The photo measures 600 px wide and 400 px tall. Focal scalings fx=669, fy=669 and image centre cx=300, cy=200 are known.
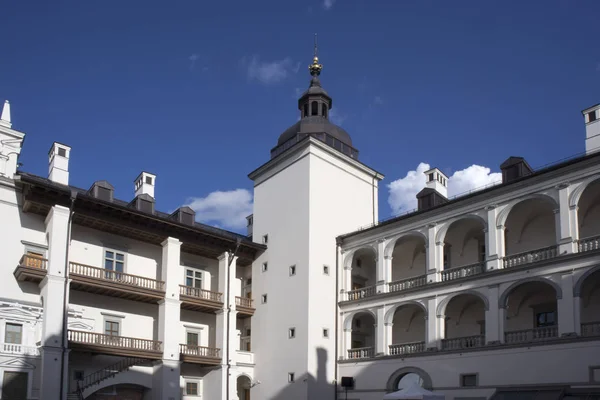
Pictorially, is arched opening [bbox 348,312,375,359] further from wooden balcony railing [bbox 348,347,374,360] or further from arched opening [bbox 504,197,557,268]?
arched opening [bbox 504,197,557,268]

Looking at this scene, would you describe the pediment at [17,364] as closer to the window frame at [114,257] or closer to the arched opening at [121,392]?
the arched opening at [121,392]

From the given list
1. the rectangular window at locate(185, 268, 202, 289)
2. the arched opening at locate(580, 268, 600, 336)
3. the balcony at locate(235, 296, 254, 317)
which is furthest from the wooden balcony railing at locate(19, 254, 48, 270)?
the arched opening at locate(580, 268, 600, 336)

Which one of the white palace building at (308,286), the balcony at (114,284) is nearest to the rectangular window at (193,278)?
the white palace building at (308,286)

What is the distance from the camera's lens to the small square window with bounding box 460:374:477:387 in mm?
28422

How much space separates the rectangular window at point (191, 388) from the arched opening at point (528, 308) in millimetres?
16059

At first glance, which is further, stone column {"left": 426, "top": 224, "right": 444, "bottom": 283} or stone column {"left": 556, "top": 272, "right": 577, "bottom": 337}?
stone column {"left": 426, "top": 224, "right": 444, "bottom": 283}

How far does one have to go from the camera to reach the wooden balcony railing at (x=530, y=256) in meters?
27.2

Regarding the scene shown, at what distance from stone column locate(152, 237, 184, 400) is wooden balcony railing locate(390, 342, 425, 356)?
34.3 ft

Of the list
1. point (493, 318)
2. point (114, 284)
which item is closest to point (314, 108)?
point (114, 284)

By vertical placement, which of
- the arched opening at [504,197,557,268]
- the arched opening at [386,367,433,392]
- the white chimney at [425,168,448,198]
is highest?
the white chimney at [425,168,448,198]

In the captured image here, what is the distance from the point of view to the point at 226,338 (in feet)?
114

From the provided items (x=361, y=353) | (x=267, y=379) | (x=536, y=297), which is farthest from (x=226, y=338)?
(x=536, y=297)

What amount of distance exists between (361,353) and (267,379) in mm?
5339

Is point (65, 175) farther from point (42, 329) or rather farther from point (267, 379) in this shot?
point (267, 379)
